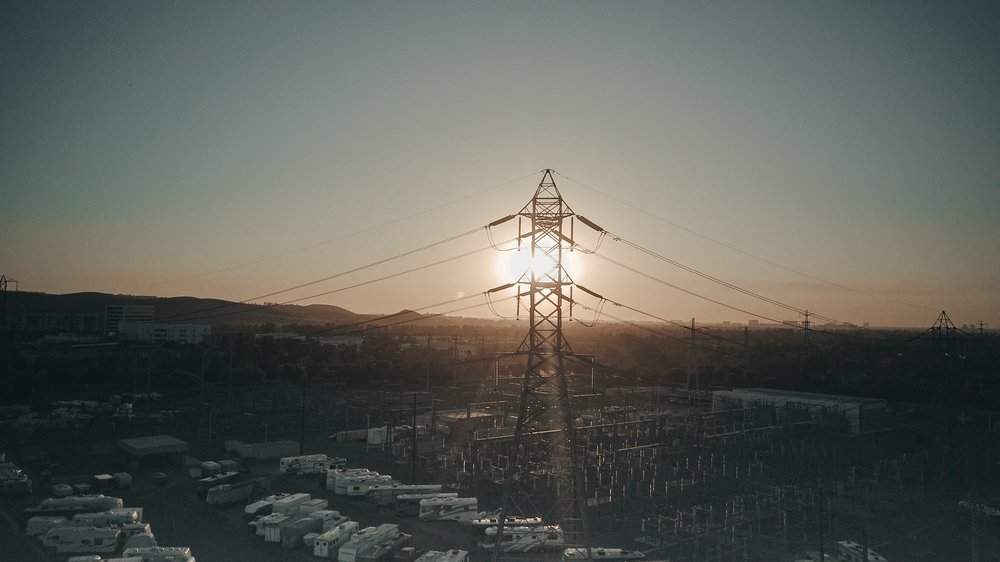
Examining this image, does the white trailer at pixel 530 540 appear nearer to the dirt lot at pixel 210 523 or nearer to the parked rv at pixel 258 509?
the dirt lot at pixel 210 523

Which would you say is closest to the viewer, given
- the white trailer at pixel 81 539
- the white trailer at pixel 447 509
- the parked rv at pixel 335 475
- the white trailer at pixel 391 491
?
the white trailer at pixel 81 539

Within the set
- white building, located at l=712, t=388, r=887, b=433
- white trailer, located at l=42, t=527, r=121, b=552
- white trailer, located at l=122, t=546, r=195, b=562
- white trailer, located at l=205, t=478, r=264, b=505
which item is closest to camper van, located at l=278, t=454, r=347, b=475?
white trailer, located at l=205, t=478, r=264, b=505

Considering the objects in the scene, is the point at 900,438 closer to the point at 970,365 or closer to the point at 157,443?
the point at 970,365

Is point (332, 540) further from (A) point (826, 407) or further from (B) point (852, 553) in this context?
(A) point (826, 407)

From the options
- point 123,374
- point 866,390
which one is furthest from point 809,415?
point 123,374

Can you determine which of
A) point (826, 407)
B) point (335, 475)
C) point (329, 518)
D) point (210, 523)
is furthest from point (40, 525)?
point (826, 407)

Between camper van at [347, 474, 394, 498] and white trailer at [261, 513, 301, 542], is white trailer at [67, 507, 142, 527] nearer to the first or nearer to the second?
white trailer at [261, 513, 301, 542]

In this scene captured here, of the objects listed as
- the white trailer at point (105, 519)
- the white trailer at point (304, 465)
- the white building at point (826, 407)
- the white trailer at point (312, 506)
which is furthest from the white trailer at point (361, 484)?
the white building at point (826, 407)
